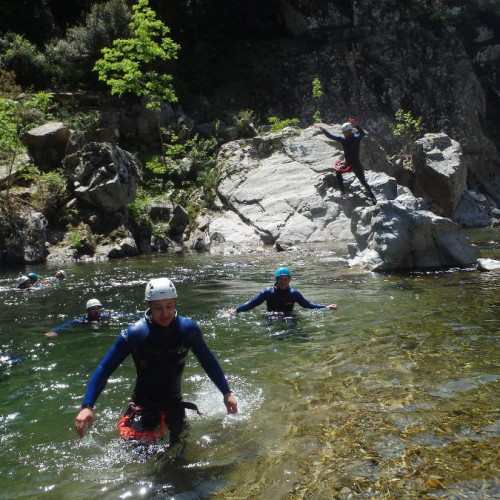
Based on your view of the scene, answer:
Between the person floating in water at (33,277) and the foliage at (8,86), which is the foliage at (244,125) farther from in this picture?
the person floating in water at (33,277)

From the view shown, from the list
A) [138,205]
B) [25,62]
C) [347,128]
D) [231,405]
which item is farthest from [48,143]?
[231,405]

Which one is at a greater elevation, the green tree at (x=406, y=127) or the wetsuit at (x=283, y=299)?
the green tree at (x=406, y=127)

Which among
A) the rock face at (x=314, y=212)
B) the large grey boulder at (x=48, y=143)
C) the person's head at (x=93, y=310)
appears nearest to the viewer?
the person's head at (x=93, y=310)

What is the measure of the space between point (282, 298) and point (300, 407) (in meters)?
4.28

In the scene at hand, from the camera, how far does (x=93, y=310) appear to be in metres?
9.58

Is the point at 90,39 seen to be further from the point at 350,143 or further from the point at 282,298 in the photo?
the point at 282,298

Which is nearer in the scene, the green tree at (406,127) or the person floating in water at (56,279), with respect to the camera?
the person floating in water at (56,279)

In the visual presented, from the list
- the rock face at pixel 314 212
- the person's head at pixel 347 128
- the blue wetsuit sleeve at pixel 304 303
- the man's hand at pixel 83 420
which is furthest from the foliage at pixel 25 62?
the man's hand at pixel 83 420

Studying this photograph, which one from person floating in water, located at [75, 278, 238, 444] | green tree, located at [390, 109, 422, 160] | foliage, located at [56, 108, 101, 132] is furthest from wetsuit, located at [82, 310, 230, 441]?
green tree, located at [390, 109, 422, 160]

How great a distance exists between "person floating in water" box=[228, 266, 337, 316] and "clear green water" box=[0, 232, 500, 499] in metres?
0.27

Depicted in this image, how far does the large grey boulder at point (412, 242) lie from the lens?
1355 cm

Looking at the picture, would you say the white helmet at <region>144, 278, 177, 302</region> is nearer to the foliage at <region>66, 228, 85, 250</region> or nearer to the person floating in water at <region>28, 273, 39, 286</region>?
the person floating in water at <region>28, 273, 39, 286</region>

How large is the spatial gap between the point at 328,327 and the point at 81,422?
16.9ft

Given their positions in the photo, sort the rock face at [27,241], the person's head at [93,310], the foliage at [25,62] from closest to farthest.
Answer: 1. the person's head at [93,310]
2. the rock face at [27,241]
3. the foliage at [25,62]
